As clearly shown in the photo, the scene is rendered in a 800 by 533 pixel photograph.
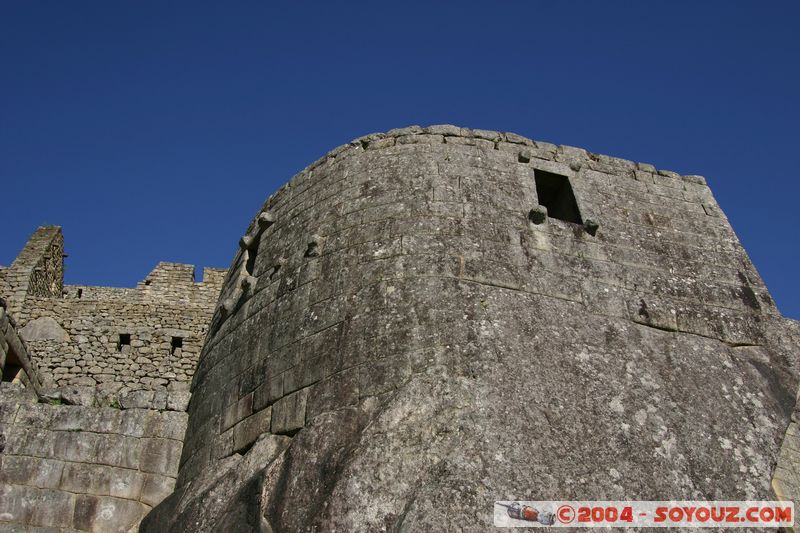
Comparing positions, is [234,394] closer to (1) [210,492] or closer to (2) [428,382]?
(1) [210,492]

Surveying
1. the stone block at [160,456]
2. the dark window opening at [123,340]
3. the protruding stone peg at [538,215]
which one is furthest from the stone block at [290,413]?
the dark window opening at [123,340]

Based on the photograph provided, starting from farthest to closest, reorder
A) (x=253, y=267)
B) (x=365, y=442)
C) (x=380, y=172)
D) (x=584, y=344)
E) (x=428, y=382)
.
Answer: (x=253, y=267) → (x=380, y=172) → (x=584, y=344) → (x=428, y=382) → (x=365, y=442)

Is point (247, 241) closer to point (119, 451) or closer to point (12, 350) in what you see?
point (119, 451)

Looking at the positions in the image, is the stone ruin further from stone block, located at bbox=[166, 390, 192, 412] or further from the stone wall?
the stone wall

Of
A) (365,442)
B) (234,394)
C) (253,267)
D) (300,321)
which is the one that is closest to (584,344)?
(365,442)

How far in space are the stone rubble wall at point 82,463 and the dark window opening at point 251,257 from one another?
5.08ft

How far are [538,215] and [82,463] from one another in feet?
14.4

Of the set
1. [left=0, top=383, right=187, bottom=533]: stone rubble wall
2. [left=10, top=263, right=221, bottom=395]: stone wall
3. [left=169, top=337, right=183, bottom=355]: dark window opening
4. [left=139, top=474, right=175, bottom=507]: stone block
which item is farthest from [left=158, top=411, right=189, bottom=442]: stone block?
[left=169, top=337, right=183, bottom=355]: dark window opening

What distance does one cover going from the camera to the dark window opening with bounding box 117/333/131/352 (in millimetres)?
13773

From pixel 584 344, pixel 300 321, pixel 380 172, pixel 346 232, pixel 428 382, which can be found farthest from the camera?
pixel 380 172

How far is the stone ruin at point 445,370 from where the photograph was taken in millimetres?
4777

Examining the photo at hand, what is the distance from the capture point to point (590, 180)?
7.18 m

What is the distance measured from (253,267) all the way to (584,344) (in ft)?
11.1

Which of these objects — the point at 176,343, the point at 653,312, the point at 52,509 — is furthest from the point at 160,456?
the point at 176,343
